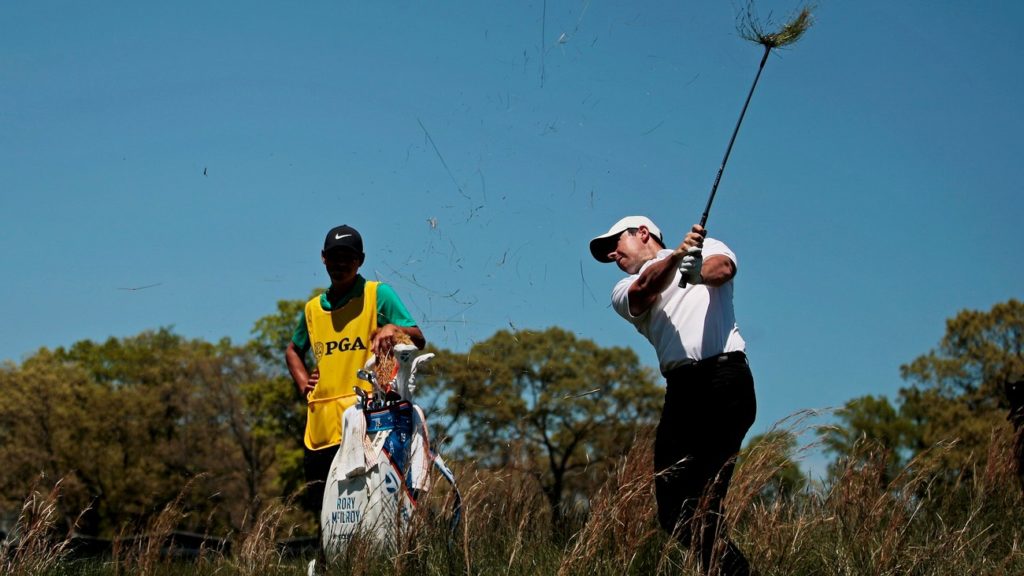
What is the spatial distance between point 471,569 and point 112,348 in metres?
63.3

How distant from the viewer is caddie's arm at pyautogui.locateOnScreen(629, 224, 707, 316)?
513 centimetres

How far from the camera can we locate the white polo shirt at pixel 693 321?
209 inches

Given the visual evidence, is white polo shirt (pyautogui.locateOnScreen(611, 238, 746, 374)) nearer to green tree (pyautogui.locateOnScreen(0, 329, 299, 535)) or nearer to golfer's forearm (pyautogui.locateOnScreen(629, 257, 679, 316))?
golfer's forearm (pyautogui.locateOnScreen(629, 257, 679, 316))

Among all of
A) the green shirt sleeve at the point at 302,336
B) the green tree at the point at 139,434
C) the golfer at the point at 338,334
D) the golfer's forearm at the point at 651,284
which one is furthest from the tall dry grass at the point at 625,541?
the green tree at the point at 139,434

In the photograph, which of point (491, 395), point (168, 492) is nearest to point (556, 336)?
point (491, 395)

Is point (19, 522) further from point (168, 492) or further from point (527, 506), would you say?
point (168, 492)

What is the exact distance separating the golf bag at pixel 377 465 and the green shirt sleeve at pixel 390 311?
679mm

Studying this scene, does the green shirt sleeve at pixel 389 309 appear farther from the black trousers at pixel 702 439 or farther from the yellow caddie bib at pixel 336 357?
the black trousers at pixel 702 439

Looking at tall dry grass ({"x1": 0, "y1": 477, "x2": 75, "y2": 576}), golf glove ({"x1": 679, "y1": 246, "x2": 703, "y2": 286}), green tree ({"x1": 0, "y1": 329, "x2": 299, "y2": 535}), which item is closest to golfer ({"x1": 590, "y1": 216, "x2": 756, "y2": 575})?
golf glove ({"x1": 679, "y1": 246, "x2": 703, "y2": 286})

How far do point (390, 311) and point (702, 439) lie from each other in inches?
94.3

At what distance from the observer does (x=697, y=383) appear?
525cm

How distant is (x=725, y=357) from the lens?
5246mm

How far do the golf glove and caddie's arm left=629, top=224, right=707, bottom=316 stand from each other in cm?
4

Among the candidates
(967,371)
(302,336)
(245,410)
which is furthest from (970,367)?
(302,336)
